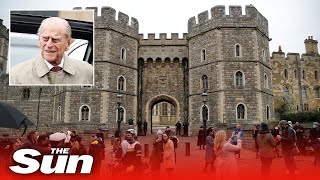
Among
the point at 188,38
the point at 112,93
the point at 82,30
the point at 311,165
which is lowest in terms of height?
the point at 311,165

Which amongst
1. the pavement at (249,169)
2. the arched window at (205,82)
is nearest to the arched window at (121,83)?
the arched window at (205,82)

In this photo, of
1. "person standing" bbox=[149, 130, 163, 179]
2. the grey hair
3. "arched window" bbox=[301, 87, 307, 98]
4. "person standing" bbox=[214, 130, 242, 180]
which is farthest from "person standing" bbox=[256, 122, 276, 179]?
"arched window" bbox=[301, 87, 307, 98]

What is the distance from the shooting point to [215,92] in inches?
885

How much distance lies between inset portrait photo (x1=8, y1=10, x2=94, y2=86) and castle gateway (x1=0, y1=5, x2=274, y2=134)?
535 cm

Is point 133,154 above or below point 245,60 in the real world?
below

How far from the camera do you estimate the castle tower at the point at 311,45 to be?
38.5 metres

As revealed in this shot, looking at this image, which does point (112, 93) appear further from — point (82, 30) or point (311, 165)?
point (311, 165)

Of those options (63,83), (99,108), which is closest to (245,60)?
(99,108)

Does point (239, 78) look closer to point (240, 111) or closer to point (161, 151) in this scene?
point (240, 111)

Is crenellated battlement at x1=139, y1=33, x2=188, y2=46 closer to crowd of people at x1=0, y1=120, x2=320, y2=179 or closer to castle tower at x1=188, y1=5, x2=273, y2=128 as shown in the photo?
castle tower at x1=188, y1=5, x2=273, y2=128

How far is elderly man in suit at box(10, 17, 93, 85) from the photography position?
15016 mm

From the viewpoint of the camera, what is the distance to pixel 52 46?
1554 centimetres

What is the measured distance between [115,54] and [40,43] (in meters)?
8.75

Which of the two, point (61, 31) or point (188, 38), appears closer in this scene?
point (61, 31)
